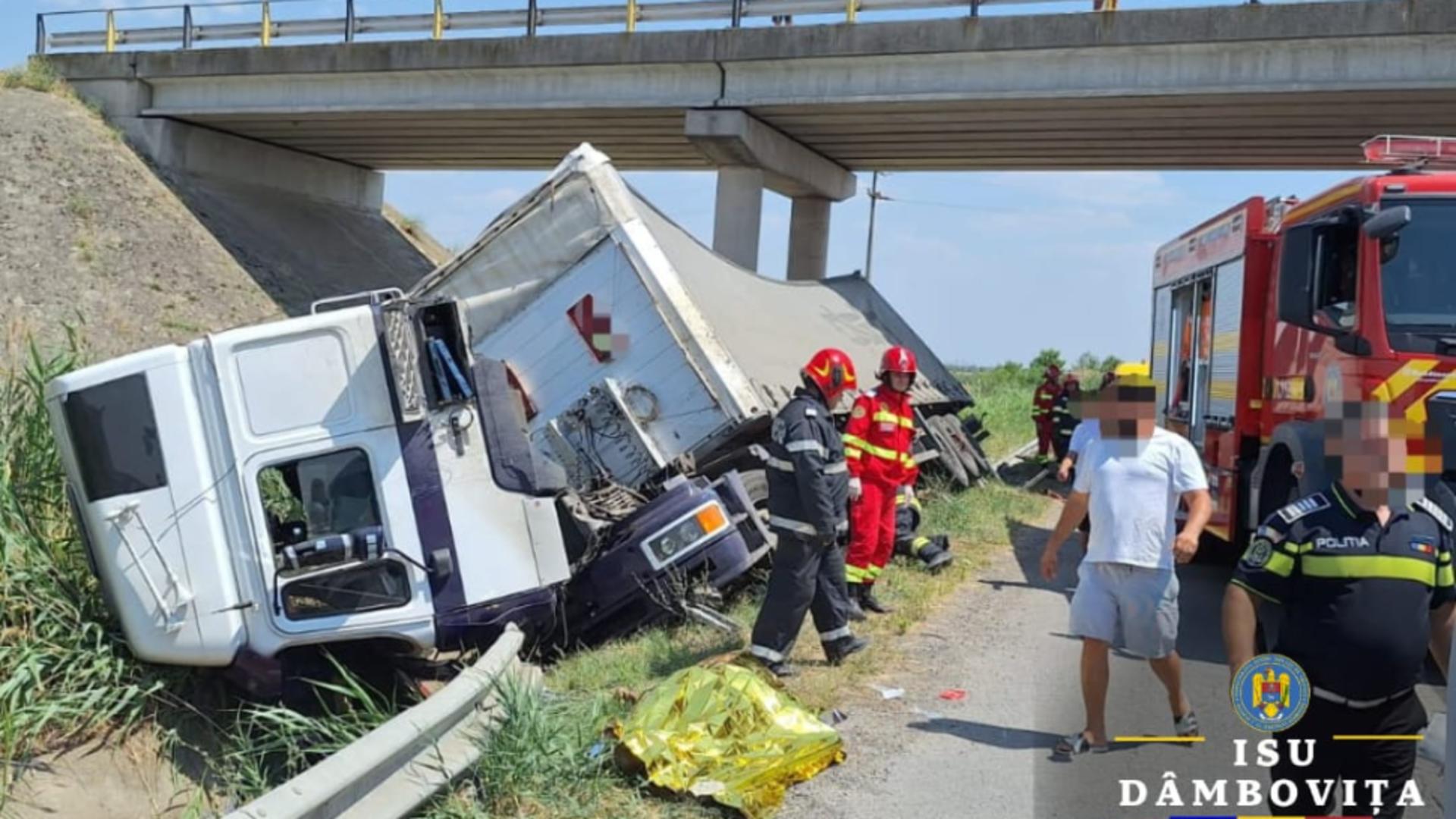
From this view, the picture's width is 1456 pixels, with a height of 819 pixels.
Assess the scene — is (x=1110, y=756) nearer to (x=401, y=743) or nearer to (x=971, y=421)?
(x=401, y=743)

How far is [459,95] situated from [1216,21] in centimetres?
1270

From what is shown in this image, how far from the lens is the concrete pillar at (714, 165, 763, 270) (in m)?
22.5

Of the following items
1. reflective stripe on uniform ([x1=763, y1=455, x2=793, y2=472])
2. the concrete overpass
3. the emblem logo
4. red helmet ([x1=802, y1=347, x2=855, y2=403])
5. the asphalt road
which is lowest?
the asphalt road

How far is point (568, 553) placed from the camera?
7594 millimetres

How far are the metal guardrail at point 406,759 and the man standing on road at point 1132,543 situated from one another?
2.30 metres

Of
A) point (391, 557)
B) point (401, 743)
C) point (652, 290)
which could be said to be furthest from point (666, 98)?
point (401, 743)

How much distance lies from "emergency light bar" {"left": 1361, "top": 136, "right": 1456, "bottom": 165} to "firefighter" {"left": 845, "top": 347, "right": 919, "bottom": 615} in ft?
10.8

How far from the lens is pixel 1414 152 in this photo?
7957mm

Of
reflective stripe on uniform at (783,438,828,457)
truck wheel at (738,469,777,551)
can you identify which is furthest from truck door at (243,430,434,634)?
truck wheel at (738,469,777,551)

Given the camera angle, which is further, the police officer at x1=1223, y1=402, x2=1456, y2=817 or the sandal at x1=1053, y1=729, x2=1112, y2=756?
the sandal at x1=1053, y1=729, x2=1112, y2=756

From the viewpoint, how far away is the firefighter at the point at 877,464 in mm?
7422

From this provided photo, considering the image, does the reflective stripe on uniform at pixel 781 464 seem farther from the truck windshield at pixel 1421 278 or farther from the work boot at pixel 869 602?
the truck windshield at pixel 1421 278

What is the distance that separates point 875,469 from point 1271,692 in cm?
414

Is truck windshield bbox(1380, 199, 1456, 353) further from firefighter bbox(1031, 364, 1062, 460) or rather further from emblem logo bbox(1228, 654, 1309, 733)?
firefighter bbox(1031, 364, 1062, 460)
